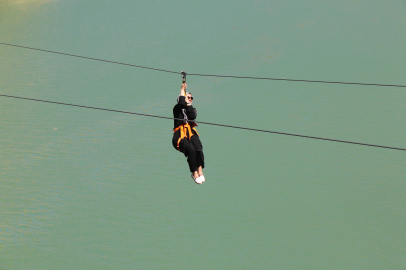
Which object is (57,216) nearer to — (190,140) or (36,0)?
Answer: (190,140)

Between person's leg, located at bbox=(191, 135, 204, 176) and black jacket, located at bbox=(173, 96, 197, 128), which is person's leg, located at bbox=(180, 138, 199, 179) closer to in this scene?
person's leg, located at bbox=(191, 135, 204, 176)

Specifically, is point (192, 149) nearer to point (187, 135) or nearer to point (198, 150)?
point (198, 150)

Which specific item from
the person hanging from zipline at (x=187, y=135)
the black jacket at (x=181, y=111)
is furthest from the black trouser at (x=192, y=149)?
the black jacket at (x=181, y=111)

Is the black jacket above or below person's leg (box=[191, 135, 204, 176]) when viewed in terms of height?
above

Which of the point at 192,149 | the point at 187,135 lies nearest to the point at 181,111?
the point at 187,135

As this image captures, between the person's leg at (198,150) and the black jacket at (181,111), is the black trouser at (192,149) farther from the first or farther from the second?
the black jacket at (181,111)

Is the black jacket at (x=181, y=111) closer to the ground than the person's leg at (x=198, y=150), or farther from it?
farther from it

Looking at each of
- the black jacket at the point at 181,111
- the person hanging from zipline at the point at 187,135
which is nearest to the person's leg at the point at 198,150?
the person hanging from zipline at the point at 187,135

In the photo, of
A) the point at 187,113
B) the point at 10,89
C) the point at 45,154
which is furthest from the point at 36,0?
the point at 187,113

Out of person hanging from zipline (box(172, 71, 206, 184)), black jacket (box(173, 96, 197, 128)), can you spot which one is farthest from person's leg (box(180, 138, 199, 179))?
black jacket (box(173, 96, 197, 128))

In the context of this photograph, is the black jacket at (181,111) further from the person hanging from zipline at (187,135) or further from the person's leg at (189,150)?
the person's leg at (189,150)

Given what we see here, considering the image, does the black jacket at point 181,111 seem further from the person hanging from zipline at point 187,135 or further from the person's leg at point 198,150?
the person's leg at point 198,150
